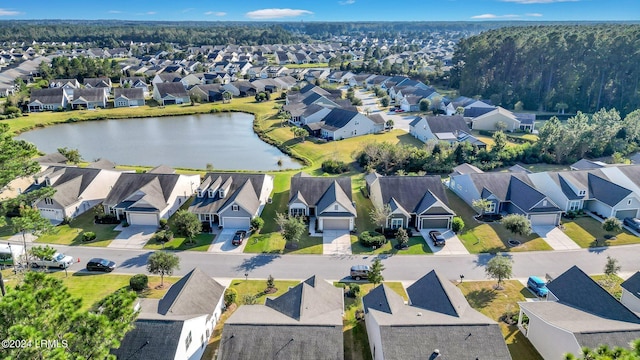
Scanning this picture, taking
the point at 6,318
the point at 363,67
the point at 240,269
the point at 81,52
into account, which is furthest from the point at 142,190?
the point at 81,52

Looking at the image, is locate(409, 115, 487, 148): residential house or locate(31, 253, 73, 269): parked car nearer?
locate(31, 253, 73, 269): parked car

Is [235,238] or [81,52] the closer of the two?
[235,238]

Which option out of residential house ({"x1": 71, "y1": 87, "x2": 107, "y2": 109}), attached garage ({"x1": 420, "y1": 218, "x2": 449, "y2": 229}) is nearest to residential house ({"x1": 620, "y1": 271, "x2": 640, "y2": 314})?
attached garage ({"x1": 420, "y1": 218, "x2": 449, "y2": 229})

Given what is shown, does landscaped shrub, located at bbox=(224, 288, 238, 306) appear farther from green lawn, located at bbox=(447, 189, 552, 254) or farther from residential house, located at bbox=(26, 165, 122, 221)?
residential house, located at bbox=(26, 165, 122, 221)

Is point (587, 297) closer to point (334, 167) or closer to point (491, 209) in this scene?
point (491, 209)

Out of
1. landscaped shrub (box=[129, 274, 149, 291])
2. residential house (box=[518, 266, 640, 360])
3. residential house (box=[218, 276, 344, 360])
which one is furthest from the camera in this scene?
landscaped shrub (box=[129, 274, 149, 291])

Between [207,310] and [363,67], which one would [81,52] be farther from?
[207,310]

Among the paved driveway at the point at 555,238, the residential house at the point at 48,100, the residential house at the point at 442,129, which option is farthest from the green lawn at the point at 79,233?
the residential house at the point at 48,100

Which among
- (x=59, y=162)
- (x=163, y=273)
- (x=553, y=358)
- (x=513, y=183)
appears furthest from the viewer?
(x=59, y=162)
